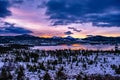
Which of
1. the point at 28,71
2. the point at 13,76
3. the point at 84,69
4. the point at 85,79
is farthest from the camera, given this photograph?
the point at 84,69

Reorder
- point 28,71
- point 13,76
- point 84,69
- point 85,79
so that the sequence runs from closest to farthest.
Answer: point 85,79 → point 13,76 → point 28,71 → point 84,69

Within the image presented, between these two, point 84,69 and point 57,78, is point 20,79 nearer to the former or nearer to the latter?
point 57,78

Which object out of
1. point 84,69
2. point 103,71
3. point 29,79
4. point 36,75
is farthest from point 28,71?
point 103,71

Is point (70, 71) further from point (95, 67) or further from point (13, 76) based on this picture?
point (13, 76)

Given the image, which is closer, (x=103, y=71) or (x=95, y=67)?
(x=103, y=71)

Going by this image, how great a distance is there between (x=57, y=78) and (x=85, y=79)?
186cm

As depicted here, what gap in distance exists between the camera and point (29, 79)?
1512 cm

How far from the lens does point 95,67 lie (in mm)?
20578

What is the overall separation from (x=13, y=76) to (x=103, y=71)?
6.96 m

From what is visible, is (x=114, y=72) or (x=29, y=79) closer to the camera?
(x=29, y=79)

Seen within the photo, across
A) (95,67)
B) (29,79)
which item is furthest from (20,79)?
(95,67)

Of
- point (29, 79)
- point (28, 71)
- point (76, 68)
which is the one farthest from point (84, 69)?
point (29, 79)

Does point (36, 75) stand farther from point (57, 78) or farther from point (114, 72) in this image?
point (114, 72)

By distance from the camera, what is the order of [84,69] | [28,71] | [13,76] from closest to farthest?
1. [13,76]
2. [28,71]
3. [84,69]
